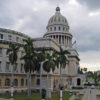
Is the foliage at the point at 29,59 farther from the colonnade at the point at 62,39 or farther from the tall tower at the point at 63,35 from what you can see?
the colonnade at the point at 62,39

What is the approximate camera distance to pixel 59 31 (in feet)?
367

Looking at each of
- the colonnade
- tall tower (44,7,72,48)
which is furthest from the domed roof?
the colonnade

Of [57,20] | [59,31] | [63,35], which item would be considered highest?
[57,20]

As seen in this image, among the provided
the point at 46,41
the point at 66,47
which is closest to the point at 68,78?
the point at 66,47

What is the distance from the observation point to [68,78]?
345 ft

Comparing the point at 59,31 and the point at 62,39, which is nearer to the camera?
the point at 59,31

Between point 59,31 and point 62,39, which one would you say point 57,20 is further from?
point 62,39

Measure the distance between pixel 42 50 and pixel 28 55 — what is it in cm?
662

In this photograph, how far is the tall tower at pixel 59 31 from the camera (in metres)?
112

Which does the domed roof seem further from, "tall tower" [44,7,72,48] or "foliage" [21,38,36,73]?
"foliage" [21,38,36,73]

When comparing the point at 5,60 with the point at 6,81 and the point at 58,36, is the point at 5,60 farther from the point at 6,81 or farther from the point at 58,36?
the point at 58,36

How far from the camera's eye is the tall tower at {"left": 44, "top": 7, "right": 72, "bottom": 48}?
112 metres

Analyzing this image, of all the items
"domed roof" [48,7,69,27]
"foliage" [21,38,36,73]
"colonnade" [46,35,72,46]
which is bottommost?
"foliage" [21,38,36,73]

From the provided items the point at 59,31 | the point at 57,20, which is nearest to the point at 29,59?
the point at 59,31
